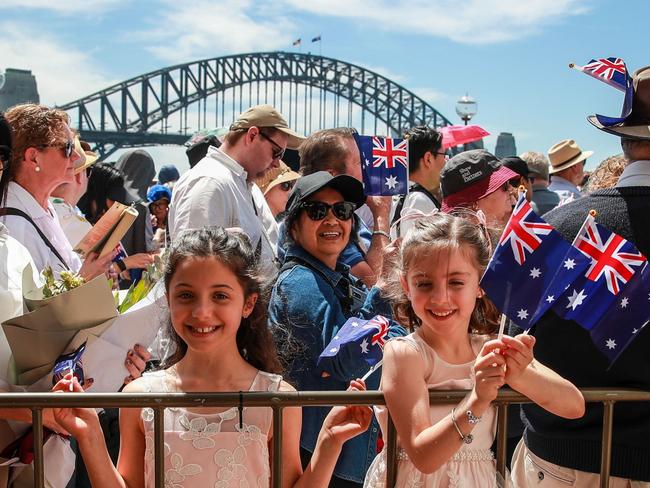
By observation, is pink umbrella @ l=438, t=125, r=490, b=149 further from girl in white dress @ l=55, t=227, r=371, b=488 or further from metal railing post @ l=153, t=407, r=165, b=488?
metal railing post @ l=153, t=407, r=165, b=488

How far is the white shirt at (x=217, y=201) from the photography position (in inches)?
163

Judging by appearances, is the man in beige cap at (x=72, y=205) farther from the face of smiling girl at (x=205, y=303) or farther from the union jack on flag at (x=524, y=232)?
the union jack on flag at (x=524, y=232)

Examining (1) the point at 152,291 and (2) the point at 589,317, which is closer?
(2) the point at 589,317

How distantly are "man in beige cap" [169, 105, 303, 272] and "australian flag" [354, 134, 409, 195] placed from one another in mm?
564

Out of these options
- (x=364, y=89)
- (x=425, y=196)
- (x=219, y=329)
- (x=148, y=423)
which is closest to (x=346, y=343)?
(x=219, y=329)

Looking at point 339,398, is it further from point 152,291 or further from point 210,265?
point 152,291

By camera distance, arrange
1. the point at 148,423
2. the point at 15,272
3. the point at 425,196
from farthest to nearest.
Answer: the point at 425,196, the point at 15,272, the point at 148,423

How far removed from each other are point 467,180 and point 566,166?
360 cm

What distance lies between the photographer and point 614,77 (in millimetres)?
2600

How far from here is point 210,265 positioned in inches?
102

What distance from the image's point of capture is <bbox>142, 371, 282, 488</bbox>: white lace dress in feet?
7.76

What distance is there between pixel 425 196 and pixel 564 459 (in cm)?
249

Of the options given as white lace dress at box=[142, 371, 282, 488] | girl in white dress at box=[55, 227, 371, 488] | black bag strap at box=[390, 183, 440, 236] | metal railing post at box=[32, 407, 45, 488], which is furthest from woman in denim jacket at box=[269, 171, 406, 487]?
black bag strap at box=[390, 183, 440, 236]

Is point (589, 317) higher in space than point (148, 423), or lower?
higher
